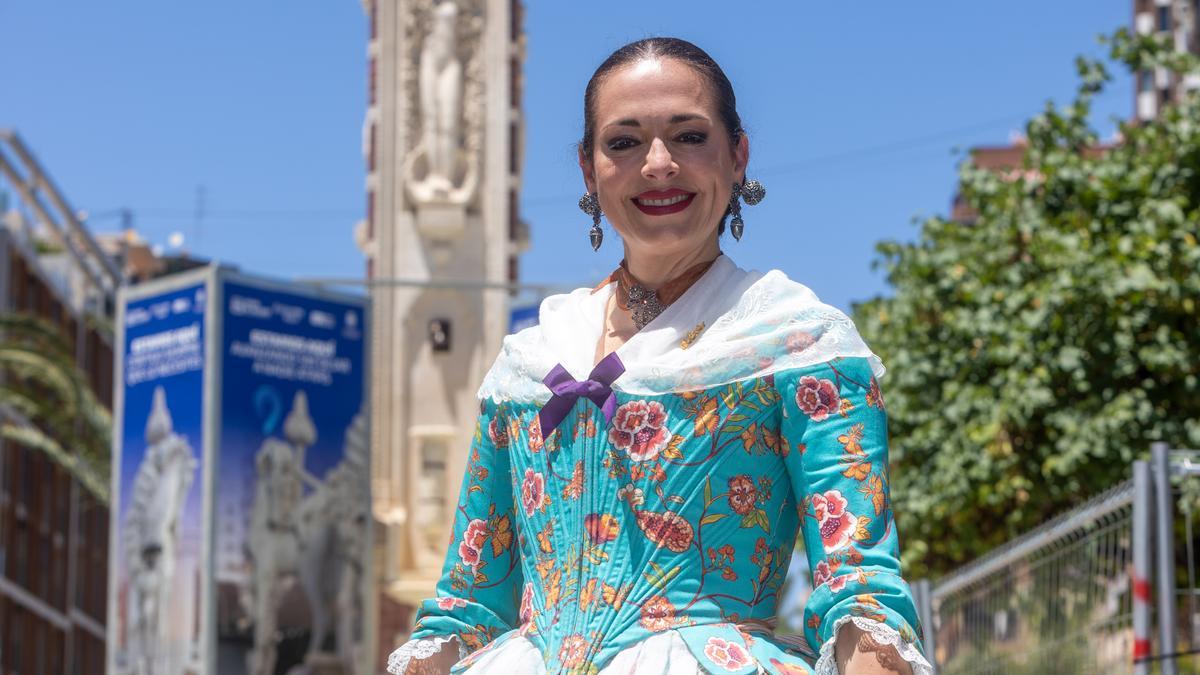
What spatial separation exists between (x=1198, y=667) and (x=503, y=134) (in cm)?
2505

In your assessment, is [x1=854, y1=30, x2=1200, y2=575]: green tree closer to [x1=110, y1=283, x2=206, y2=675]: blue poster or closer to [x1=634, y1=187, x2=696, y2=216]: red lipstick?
[x1=110, y1=283, x2=206, y2=675]: blue poster

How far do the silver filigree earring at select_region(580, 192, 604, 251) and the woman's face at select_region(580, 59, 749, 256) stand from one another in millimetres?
117

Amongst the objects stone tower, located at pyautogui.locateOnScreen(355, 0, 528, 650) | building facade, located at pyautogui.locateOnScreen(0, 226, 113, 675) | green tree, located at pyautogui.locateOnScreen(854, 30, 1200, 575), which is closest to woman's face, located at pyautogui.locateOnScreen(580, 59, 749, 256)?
green tree, located at pyautogui.locateOnScreen(854, 30, 1200, 575)

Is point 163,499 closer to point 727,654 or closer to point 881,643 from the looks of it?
point 727,654

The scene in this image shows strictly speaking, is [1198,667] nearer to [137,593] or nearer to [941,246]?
[941,246]

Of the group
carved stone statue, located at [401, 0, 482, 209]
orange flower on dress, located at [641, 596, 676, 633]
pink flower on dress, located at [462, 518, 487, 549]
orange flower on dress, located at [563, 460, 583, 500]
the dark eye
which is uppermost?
carved stone statue, located at [401, 0, 482, 209]

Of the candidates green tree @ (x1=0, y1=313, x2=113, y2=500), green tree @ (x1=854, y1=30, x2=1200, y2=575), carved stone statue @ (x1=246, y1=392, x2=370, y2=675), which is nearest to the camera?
green tree @ (x1=854, y1=30, x2=1200, y2=575)

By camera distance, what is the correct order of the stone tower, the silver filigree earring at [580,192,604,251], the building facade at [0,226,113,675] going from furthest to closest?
the building facade at [0,226,113,675] → the stone tower → the silver filigree earring at [580,192,604,251]

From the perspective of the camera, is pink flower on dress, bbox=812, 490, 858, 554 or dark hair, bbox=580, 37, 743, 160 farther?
dark hair, bbox=580, 37, 743, 160

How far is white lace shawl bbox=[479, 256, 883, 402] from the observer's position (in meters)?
3.21

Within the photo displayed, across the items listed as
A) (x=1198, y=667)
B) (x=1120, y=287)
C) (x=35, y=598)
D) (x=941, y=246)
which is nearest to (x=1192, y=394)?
(x=1120, y=287)

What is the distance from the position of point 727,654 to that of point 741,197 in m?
0.81

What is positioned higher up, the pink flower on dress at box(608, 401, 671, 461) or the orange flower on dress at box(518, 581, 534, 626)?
the pink flower on dress at box(608, 401, 671, 461)

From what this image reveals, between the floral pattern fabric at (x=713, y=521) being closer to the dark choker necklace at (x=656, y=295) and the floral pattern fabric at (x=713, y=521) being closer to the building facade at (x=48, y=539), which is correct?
the dark choker necklace at (x=656, y=295)
